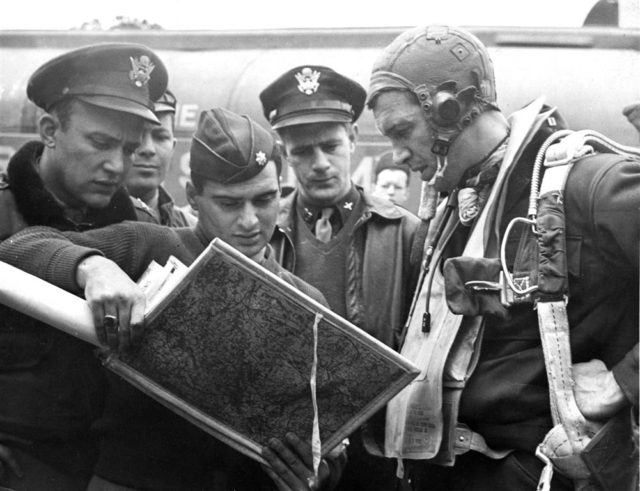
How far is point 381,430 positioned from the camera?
3.60 m

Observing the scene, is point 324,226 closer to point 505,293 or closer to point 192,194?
point 192,194

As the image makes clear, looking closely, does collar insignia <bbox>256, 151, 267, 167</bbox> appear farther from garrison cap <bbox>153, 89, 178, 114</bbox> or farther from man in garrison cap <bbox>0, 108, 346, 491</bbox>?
garrison cap <bbox>153, 89, 178, 114</bbox>

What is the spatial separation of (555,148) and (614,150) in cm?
19

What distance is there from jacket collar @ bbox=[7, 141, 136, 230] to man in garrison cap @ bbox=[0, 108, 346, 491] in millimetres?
228

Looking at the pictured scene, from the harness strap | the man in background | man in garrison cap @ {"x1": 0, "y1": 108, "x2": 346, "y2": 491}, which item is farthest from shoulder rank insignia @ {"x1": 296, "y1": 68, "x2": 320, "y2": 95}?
the man in background

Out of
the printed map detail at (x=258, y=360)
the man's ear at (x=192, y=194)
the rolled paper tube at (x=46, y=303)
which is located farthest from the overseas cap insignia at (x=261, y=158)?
the rolled paper tube at (x=46, y=303)

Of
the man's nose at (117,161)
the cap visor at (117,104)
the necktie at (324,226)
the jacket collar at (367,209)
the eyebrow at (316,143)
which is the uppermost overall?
the cap visor at (117,104)

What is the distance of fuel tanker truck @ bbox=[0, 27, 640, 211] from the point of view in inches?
283

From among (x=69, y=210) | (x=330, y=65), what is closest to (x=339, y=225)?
(x=69, y=210)

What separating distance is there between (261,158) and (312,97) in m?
1.21

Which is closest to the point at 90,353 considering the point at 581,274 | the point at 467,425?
the point at 467,425

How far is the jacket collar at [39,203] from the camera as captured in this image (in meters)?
3.25

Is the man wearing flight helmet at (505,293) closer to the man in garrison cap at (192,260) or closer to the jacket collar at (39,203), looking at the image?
the man in garrison cap at (192,260)

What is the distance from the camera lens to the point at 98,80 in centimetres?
356
